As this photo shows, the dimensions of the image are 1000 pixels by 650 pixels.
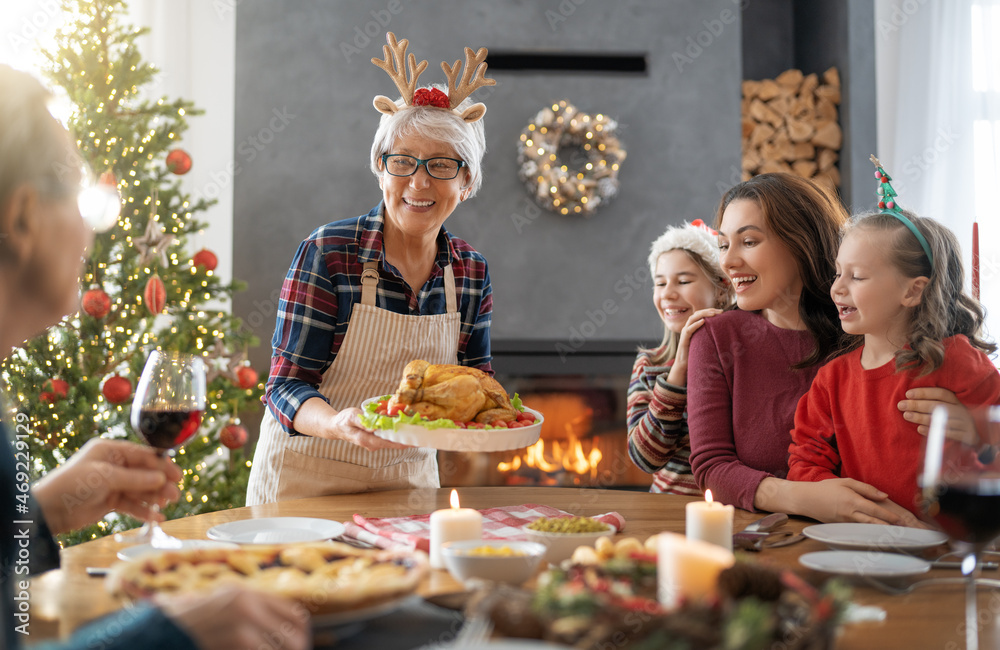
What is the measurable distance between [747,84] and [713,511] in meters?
3.97

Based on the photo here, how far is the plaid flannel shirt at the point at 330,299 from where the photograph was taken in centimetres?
185

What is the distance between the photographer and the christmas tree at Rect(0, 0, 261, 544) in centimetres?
301

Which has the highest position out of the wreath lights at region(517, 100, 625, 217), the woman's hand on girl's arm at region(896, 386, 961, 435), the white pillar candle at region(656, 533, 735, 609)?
the wreath lights at region(517, 100, 625, 217)

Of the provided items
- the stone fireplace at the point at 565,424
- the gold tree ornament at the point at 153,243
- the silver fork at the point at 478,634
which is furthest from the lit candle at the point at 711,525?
the stone fireplace at the point at 565,424

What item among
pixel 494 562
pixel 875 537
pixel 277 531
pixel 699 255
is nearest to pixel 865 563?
pixel 875 537

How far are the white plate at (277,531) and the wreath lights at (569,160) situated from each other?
293 centimetres

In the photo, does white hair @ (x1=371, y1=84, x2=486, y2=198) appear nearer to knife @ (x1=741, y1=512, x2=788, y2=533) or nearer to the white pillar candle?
knife @ (x1=741, y1=512, x2=788, y2=533)

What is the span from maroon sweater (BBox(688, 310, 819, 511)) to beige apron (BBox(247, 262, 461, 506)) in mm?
665

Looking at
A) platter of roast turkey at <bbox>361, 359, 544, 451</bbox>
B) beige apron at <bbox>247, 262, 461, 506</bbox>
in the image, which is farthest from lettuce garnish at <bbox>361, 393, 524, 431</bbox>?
beige apron at <bbox>247, 262, 461, 506</bbox>

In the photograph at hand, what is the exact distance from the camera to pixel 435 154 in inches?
75.7

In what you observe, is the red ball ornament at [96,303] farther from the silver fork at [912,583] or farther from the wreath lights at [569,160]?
the silver fork at [912,583]

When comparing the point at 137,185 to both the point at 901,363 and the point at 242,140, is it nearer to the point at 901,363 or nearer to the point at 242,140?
the point at 242,140

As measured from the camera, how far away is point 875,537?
1.21m

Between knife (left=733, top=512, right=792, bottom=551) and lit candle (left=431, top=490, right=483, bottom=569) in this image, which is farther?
knife (left=733, top=512, right=792, bottom=551)
